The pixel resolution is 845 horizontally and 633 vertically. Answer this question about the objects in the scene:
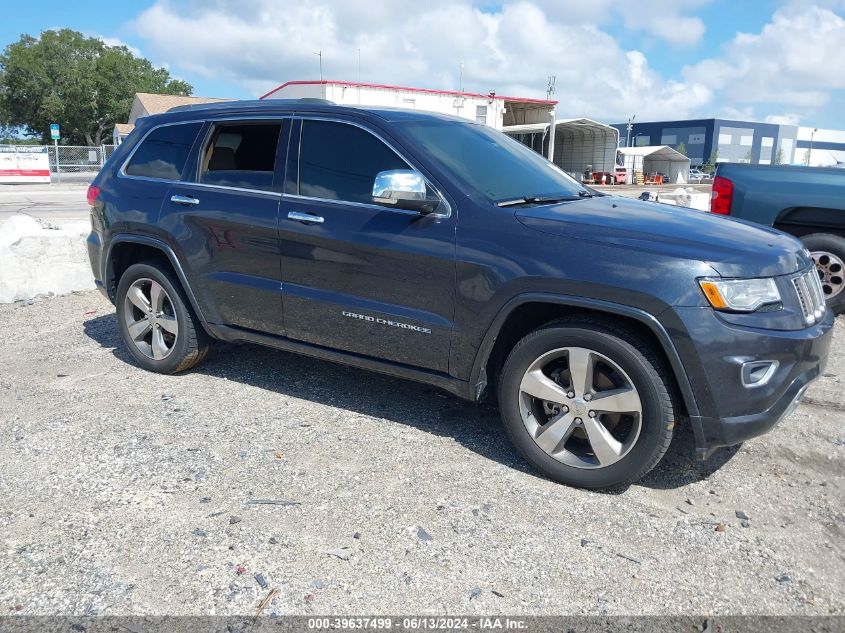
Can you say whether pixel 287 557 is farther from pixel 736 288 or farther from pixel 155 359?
pixel 155 359

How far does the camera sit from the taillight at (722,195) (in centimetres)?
687

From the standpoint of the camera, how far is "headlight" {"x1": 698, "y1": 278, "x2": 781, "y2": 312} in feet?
9.95

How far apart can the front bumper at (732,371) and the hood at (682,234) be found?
0.87ft

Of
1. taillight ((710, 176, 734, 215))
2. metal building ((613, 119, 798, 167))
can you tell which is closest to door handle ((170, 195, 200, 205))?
taillight ((710, 176, 734, 215))

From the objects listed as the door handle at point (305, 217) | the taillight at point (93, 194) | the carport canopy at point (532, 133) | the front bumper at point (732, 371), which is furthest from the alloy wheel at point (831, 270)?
the carport canopy at point (532, 133)

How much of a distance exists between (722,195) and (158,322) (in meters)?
5.38

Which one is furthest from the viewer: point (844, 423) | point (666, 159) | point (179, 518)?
point (666, 159)

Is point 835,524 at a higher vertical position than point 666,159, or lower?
lower

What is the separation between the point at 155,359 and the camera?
Answer: 16.6 feet

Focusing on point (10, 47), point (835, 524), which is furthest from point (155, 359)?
point (10, 47)

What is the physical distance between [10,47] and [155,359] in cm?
7657

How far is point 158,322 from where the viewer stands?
5012 mm

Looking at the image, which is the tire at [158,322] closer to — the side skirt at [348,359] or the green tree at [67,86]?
the side skirt at [348,359]

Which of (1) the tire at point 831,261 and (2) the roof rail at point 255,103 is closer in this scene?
(2) the roof rail at point 255,103
